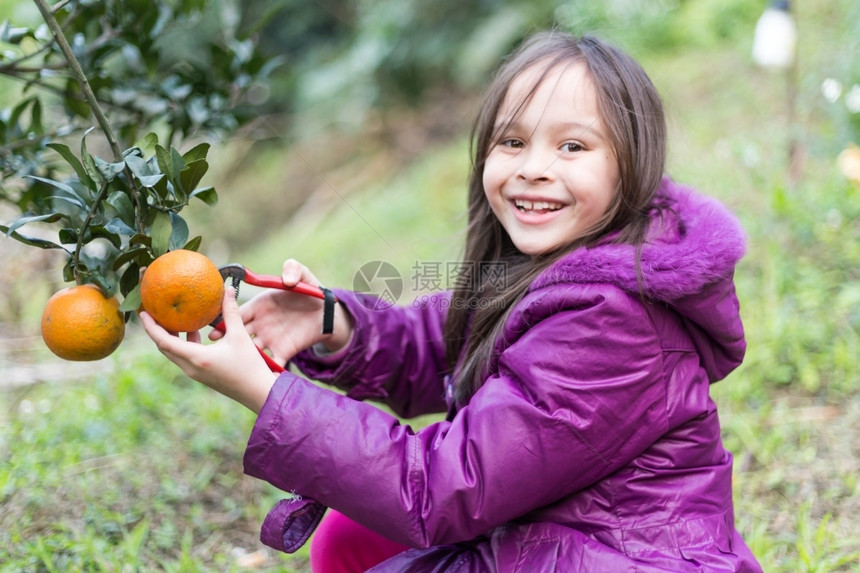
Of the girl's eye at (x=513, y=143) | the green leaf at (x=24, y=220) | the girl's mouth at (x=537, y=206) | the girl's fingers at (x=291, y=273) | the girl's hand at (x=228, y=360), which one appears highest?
the girl's eye at (x=513, y=143)

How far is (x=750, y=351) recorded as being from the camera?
9.05 feet

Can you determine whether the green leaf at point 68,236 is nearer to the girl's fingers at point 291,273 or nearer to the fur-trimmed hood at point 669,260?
the girl's fingers at point 291,273

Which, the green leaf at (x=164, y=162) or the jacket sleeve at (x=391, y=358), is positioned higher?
the green leaf at (x=164, y=162)

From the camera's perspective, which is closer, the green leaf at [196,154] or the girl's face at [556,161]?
the green leaf at [196,154]

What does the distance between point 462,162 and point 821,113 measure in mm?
2627

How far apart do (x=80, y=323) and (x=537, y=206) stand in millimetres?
906

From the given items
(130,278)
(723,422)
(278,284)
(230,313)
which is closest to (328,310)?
(278,284)

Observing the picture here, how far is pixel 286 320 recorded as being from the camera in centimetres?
177

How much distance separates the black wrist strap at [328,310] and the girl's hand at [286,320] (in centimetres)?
2

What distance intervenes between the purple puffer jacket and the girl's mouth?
0.55 feet

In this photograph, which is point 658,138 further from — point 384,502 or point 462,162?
point 462,162

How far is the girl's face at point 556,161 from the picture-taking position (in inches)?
60.4

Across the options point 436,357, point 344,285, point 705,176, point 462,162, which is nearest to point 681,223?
point 436,357

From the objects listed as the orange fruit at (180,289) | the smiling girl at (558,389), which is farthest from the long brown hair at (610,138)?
the orange fruit at (180,289)
